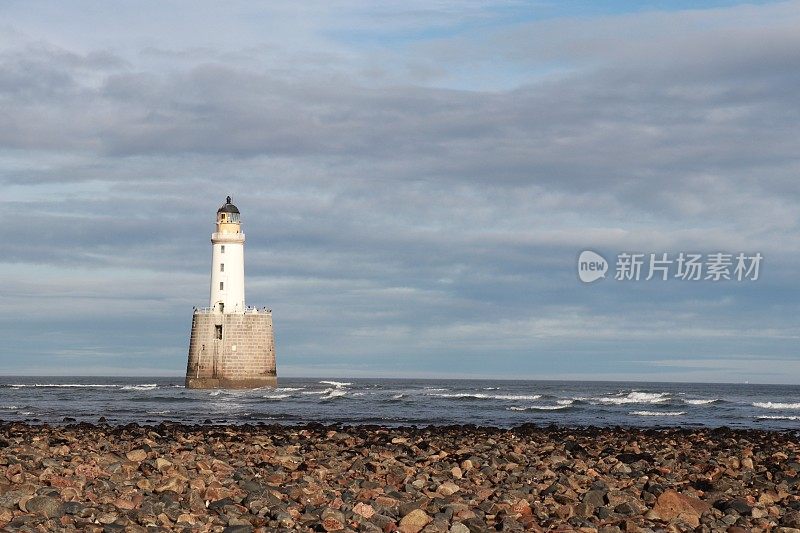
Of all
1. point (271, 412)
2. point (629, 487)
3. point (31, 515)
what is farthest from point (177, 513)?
point (271, 412)

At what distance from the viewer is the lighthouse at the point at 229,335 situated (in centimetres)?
5534

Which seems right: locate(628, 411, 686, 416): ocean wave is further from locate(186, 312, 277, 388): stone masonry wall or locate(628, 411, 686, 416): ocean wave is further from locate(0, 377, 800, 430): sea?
locate(186, 312, 277, 388): stone masonry wall

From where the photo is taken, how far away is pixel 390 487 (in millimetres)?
12719

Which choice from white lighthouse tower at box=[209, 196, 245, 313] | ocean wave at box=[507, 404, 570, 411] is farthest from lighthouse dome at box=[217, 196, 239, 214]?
ocean wave at box=[507, 404, 570, 411]

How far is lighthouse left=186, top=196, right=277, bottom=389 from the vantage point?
55344mm

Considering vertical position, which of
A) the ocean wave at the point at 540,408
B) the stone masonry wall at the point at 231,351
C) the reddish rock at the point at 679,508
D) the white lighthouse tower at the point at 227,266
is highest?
the white lighthouse tower at the point at 227,266

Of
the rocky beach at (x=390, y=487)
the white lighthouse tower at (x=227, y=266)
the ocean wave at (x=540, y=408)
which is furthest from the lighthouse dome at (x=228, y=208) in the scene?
the rocky beach at (x=390, y=487)

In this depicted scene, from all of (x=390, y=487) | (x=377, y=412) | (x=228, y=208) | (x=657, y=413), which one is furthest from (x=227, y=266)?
(x=390, y=487)

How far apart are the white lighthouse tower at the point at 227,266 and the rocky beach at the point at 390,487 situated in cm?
3729

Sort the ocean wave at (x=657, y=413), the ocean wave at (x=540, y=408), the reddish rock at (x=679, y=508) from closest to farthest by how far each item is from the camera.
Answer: the reddish rock at (x=679, y=508), the ocean wave at (x=657, y=413), the ocean wave at (x=540, y=408)

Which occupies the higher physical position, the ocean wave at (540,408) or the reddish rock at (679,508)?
the ocean wave at (540,408)

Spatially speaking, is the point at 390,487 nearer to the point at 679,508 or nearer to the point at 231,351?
the point at 679,508

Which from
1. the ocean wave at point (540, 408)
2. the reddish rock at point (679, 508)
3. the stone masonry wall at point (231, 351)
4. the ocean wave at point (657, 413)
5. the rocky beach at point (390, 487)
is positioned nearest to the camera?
the rocky beach at point (390, 487)

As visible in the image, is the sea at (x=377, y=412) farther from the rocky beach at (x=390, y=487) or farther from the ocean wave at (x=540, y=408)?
the rocky beach at (x=390, y=487)
